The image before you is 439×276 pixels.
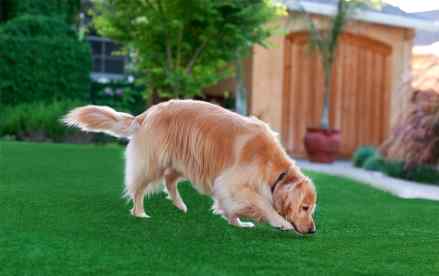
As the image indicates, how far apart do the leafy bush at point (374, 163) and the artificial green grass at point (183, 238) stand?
4.08 meters

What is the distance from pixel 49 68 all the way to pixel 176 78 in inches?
146

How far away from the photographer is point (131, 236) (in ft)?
15.1

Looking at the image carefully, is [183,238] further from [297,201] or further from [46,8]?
[46,8]

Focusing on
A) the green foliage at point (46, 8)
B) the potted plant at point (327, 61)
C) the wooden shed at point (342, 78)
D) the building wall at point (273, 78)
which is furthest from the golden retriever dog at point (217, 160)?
the green foliage at point (46, 8)

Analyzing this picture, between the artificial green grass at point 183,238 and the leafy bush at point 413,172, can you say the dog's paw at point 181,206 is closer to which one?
the artificial green grass at point 183,238

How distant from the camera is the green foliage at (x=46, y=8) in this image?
49.2 feet

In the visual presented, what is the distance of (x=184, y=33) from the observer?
39.4ft

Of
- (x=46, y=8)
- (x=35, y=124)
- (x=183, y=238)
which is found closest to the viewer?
(x=183, y=238)

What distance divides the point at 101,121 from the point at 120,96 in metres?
9.10

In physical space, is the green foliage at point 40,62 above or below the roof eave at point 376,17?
below

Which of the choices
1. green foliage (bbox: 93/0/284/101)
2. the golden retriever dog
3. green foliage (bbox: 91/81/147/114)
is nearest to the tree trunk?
green foliage (bbox: 93/0/284/101)

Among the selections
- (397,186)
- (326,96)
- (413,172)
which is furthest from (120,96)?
(397,186)

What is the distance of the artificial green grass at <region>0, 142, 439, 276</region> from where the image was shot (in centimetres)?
383

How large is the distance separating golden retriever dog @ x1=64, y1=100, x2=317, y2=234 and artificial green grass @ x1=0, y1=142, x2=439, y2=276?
0.62 feet
